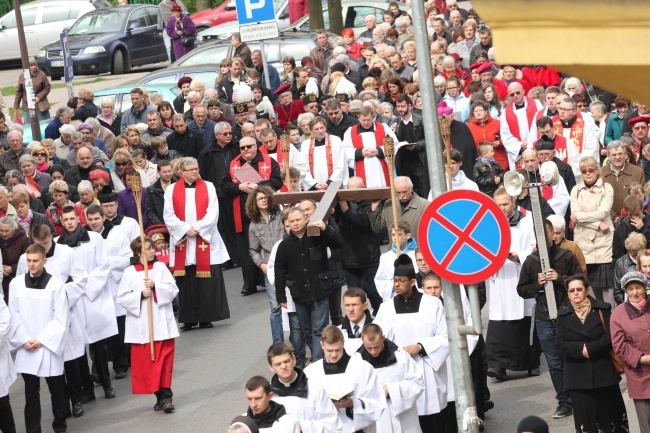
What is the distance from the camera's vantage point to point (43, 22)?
119ft

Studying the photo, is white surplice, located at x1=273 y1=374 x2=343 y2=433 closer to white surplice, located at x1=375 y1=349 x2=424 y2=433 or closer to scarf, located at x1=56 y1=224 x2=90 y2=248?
white surplice, located at x1=375 y1=349 x2=424 y2=433

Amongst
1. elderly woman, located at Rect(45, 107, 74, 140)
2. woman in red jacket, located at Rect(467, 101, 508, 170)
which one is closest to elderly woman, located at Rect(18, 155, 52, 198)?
elderly woman, located at Rect(45, 107, 74, 140)

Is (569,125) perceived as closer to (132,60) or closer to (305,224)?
(305,224)

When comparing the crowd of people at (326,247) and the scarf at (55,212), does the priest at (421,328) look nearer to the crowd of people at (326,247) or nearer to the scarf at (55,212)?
the crowd of people at (326,247)

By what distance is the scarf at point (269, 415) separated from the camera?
979cm

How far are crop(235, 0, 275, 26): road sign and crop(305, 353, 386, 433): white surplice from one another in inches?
418

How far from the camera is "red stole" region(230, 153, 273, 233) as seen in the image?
1788 cm

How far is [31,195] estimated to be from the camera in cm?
1673

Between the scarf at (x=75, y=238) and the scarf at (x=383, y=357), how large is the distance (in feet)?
14.3

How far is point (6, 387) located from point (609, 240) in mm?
6371

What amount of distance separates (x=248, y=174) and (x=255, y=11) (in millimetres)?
3758

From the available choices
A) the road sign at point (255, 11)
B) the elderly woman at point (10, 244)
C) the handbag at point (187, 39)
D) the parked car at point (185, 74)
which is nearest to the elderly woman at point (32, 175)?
the elderly woman at point (10, 244)

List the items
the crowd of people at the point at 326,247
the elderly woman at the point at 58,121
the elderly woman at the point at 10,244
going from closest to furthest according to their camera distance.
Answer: the crowd of people at the point at 326,247, the elderly woman at the point at 10,244, the elderly woman at the point at 58,121

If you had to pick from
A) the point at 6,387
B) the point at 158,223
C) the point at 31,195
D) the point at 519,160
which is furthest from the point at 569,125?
the point at 6,387
